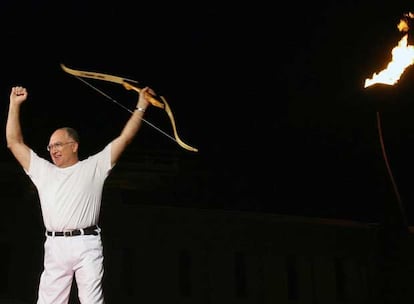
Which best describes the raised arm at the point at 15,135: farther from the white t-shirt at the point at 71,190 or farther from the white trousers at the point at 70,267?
the white trousers at the point at 70,267

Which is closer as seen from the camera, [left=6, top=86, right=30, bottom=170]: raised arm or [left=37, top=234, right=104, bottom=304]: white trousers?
[left=37, top=234, right=104, bottom=304]: white trousers

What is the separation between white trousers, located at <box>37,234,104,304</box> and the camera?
10.7 feet

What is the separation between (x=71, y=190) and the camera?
11.2 feet

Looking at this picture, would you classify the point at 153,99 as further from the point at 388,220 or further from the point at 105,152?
the point at 388,220

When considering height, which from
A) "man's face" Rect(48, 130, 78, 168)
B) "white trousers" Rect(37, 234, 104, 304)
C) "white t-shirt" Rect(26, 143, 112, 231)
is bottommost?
"white trousers" Rect(37, 234, 104, 304)

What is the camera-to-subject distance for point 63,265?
130 inches

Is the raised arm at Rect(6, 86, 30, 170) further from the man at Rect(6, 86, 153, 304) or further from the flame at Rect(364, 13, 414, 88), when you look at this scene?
the flame at Rect(364, 13, 414, 88)

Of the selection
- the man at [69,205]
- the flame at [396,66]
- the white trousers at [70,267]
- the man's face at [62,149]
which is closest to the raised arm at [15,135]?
the man at [69,205]

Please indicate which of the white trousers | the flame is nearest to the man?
the white trousers

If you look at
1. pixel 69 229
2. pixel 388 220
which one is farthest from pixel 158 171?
pixel 69 229

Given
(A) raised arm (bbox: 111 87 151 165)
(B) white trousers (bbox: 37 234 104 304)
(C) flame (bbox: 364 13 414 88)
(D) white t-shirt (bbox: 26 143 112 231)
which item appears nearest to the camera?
(B) white trousers (bbox: 37 234 104 304)

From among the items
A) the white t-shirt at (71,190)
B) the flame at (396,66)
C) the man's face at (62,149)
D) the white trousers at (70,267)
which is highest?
the flame at (396,66)

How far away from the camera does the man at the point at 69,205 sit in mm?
3285

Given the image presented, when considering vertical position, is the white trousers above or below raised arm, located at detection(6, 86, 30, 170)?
below
